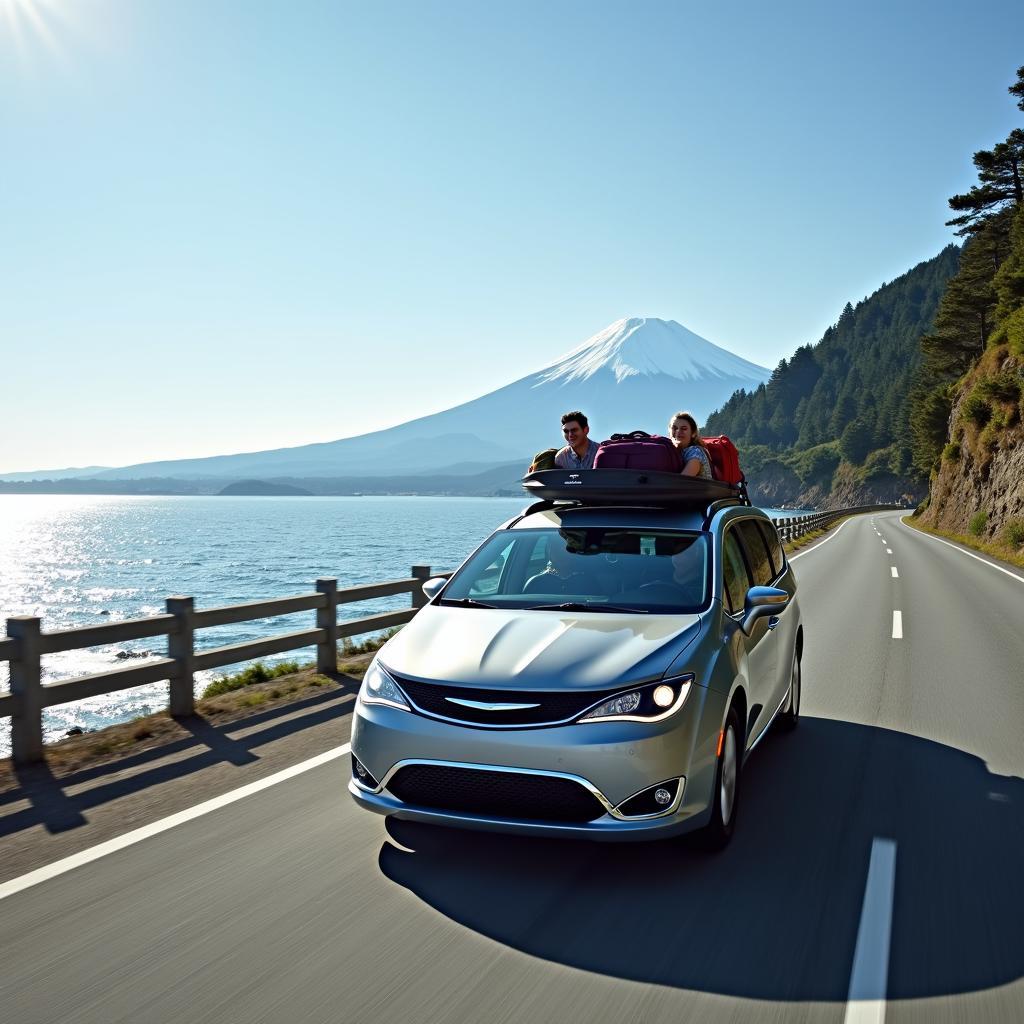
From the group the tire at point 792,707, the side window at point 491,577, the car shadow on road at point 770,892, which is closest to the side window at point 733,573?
the car shadow on road at point 770,892

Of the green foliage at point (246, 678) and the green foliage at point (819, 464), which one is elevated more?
the green foliage at point (819, 464)

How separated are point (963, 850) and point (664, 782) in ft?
5.82

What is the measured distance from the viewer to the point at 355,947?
3.63 metres

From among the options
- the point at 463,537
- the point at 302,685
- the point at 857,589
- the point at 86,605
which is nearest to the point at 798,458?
the point at 463,537

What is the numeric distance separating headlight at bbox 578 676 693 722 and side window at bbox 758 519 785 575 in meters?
3.19

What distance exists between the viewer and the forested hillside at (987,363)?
38.0 meters

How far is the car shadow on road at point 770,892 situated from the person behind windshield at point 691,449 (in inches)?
89.7

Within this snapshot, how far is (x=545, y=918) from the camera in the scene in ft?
12.8

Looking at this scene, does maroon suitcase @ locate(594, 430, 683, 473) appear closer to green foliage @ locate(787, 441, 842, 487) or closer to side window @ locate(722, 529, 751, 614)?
side window @ locate(722, 529, 751, 614)

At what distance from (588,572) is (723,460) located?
2865 millimetres

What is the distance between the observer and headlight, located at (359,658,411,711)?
4.42 m

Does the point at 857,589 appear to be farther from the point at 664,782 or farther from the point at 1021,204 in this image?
the point at 1021,204

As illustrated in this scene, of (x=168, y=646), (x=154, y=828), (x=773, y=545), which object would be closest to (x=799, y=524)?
(x=773, y=545)

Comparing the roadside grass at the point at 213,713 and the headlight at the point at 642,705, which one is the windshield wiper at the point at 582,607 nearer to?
the headlight at the point at 642,705
